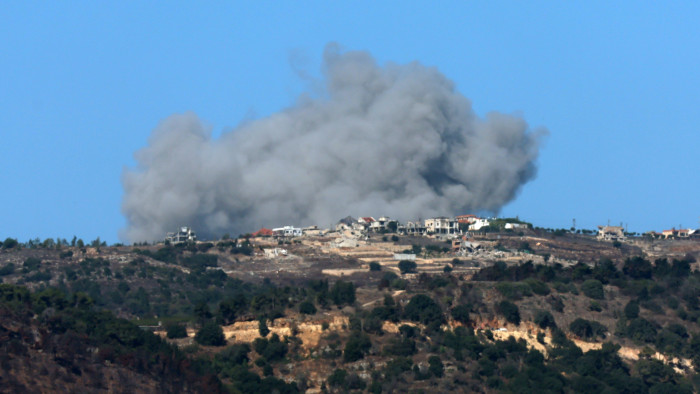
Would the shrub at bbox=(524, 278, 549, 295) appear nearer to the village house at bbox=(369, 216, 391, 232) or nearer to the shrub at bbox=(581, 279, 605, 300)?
the shrub at bbox=(581, 279, 605, 300)

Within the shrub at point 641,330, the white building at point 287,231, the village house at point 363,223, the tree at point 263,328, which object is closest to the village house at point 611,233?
the village house at point 363,223

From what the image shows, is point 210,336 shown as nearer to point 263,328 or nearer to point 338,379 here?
point 263,328

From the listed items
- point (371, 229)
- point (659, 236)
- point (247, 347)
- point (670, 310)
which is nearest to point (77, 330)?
point (247, 347)

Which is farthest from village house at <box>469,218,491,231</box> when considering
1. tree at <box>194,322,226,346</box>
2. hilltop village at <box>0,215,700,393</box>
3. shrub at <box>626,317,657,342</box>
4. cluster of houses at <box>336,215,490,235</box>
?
tree at <box>194,322,226,346</box>

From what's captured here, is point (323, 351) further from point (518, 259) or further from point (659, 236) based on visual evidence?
point (659, 236)

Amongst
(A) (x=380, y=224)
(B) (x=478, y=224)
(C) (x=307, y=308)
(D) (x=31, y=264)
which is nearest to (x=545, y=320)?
(C) (x=307, y=308)
